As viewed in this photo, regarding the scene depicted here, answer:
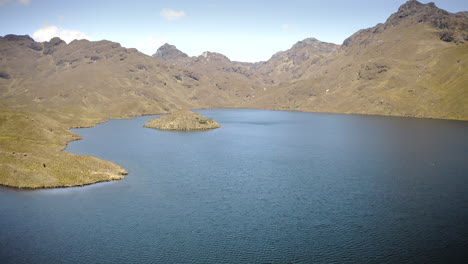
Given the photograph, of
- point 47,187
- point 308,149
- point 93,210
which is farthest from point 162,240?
point 308,149

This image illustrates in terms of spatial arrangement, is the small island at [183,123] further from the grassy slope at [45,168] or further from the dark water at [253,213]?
the grassy slope at [45,168]

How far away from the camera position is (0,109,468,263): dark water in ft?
147

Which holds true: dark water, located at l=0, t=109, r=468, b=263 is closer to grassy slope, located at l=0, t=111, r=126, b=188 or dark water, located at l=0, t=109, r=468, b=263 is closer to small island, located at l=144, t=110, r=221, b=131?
grassy slope, located at l=0, t=111, r=126, b=188

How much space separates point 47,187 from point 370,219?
63368 millimetres

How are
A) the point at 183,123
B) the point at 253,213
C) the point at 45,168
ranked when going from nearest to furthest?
the point at 253,213 → the point at 45,168 → the point at 183,123

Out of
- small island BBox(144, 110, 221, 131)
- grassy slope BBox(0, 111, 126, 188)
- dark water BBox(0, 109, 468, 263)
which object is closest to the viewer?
dark water BBox(0, 109, 468, 263)

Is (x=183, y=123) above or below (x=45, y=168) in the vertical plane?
above

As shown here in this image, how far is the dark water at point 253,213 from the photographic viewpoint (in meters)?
44.8

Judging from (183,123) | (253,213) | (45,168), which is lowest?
(253,213)

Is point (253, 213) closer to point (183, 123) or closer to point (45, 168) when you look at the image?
point (45, 168)

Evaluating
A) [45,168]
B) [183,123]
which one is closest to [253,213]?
[45,168]

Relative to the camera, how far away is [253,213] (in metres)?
59.1

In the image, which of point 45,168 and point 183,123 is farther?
point 183,123

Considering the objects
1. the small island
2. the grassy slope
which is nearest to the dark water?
the grassy slope
